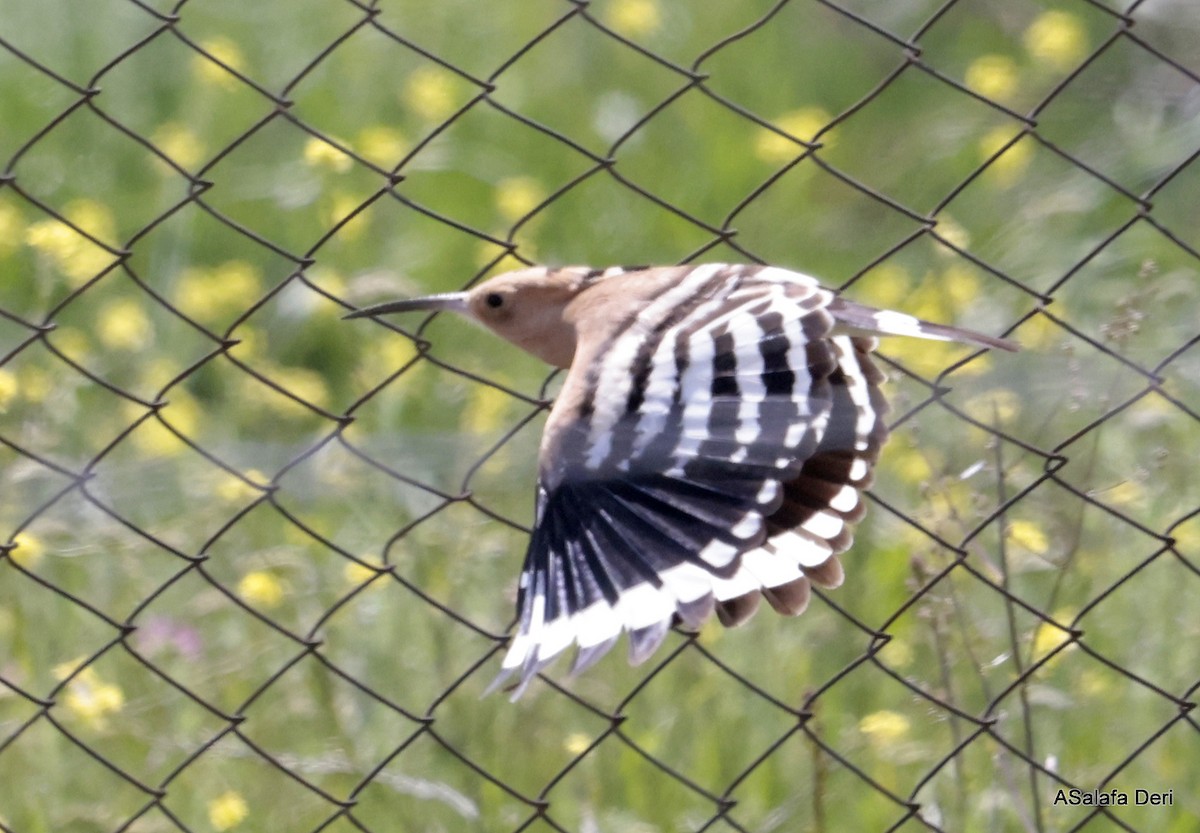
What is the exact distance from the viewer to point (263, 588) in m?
2.45

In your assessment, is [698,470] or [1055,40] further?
[1055,40]

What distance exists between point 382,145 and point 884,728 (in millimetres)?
1893

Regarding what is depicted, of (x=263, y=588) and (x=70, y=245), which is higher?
(x=70, y=245)

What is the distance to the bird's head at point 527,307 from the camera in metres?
2.10

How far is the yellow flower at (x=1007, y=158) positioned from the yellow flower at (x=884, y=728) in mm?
1096

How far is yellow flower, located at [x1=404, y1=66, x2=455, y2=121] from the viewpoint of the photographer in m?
3.56

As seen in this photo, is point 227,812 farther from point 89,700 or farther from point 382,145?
point 382,145

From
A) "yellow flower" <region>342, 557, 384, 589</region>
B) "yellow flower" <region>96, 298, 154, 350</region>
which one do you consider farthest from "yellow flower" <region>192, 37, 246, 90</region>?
"yellow flower" <region>342, 557, 384, 589</region>

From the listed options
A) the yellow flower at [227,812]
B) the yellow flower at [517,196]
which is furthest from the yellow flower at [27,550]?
the yellow flower at [517,196]

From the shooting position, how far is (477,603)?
2.70m

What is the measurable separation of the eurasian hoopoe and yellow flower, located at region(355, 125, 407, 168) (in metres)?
1.92

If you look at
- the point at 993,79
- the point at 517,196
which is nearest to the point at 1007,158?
the point at 993,79

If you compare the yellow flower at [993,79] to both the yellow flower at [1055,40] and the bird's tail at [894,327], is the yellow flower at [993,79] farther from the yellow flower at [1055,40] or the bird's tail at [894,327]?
the bird's tail at [894,327]

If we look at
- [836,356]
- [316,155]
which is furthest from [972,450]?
[316,155]
